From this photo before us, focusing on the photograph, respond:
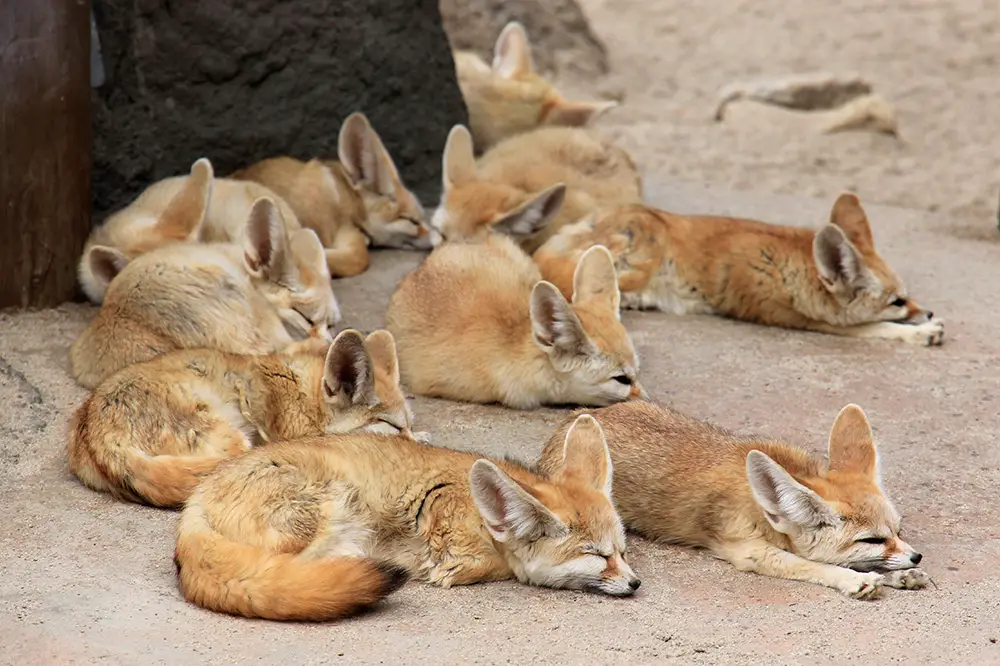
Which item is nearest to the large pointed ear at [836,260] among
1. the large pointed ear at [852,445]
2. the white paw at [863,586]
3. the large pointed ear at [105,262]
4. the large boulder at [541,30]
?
the large pointed ear at [852,445]

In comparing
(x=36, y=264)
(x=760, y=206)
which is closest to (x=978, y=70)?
(x=760, y=206)

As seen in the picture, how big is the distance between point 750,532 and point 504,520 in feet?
2.92

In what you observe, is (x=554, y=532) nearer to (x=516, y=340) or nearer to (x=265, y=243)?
(x=516, y=340)

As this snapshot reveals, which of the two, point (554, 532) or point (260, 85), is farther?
point (260, 85)

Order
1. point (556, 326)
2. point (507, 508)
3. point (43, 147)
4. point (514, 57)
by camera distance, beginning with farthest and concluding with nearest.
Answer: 1. point (514, 57)
2. point (43, 147)
3. point (556, 326)
4. point (507, 508)

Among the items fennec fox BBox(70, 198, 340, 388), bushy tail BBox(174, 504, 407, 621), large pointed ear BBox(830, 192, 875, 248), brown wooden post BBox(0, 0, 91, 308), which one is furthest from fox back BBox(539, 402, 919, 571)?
brown wooden post BBox(0, 0, 91, 308)

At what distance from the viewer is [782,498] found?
451 cm

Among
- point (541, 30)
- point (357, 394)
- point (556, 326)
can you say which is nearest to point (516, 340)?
point (556, 326)

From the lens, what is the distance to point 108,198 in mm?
7805

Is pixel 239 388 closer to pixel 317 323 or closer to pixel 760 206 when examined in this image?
pixel 317 323

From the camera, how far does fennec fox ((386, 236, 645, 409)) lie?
6.19m

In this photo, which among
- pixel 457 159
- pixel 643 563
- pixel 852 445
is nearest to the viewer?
pixel 643 563

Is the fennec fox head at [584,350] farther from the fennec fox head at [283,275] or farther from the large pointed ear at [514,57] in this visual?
the large pointed ear at [514,57]

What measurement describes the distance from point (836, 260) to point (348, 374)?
10.4ft
